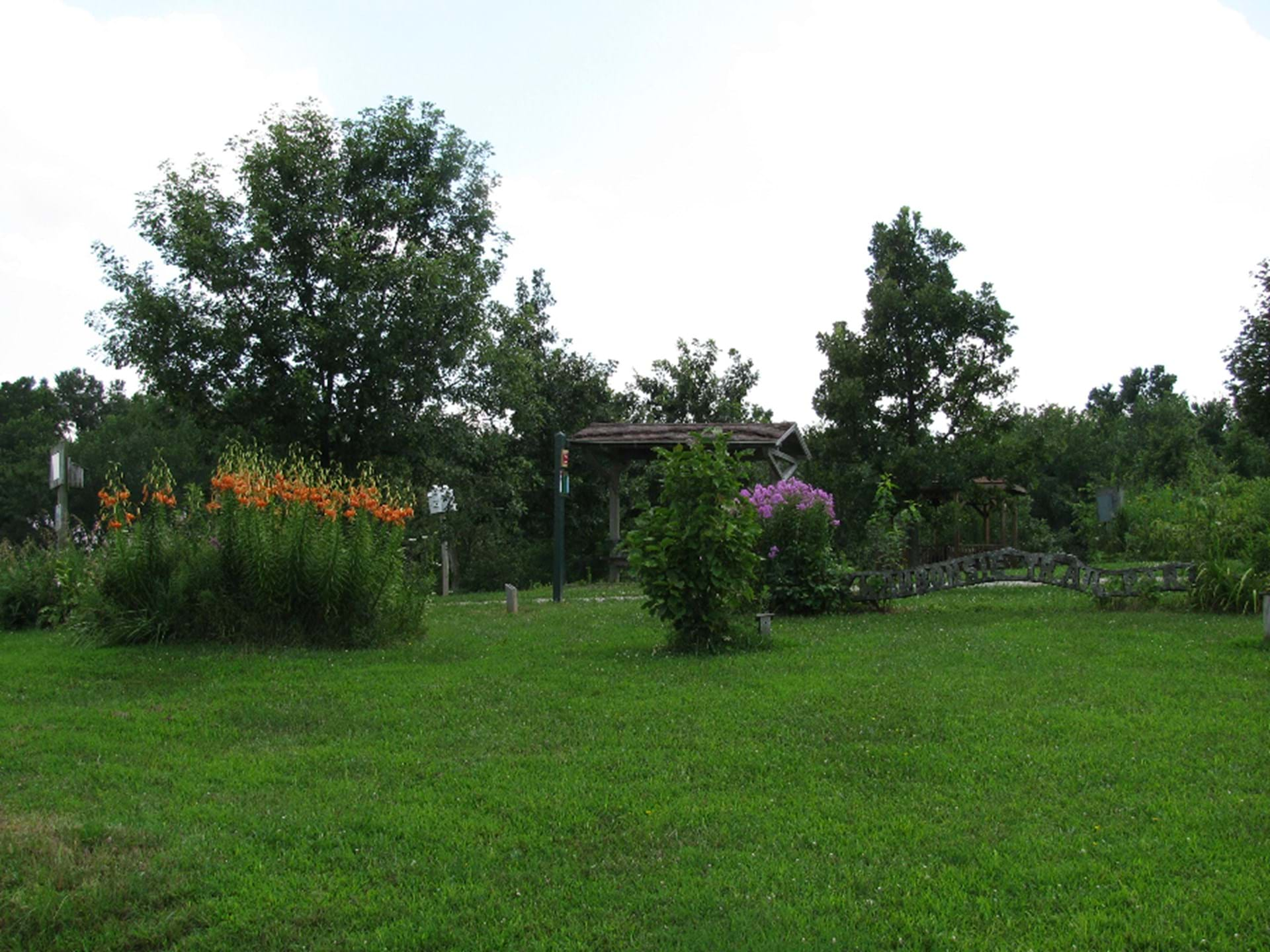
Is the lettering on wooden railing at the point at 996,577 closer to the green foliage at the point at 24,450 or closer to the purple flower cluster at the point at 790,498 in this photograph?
the purple flower cluster at the point at 790,498

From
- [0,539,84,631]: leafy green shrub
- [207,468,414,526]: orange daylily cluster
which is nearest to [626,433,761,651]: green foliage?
[207,468,414,526]: orange daylily cluster

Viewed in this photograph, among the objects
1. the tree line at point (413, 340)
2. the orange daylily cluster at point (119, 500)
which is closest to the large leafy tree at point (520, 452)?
the tree line at point (413, 340)

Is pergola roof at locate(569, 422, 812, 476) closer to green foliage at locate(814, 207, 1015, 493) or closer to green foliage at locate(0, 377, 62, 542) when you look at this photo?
green foliage at locate(814, 207, 1015, 493)

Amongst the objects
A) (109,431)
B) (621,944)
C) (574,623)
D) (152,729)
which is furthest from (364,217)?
(109,431)

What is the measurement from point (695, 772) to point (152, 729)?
3.60 metres

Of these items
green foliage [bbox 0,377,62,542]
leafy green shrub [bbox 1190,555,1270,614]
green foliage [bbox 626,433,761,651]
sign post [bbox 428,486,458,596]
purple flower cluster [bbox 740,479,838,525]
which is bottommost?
leafy green shrub [bbox 1190,555,1270,614]

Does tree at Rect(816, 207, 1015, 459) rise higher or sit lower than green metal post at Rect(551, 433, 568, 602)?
higher

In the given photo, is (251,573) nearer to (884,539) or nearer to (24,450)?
(884,539)

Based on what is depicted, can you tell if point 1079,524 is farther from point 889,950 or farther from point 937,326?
point 889,950

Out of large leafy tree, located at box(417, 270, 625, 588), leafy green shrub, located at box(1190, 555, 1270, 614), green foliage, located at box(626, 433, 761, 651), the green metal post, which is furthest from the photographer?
large leafy tree, located at box(417, 270, 625, 588)

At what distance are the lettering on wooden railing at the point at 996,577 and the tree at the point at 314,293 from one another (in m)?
8.86

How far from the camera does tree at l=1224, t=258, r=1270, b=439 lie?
17.9 m

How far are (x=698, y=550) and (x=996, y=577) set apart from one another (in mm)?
5500

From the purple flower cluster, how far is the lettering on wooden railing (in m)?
0.98
